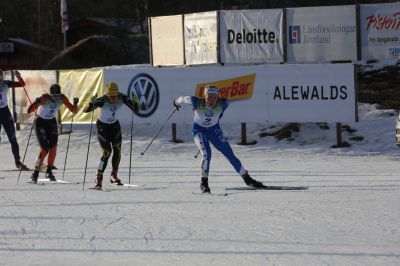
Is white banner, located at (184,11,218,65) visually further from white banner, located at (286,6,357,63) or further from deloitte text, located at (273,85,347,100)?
deloitte text, located at (273,85,347,100)

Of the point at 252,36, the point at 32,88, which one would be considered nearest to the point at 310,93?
the point at 252,36

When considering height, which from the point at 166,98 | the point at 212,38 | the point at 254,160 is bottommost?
the point at 254,160

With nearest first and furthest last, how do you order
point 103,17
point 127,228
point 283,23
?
point 127,228
point 283,23
point 103,17

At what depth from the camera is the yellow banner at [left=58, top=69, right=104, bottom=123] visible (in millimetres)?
21953

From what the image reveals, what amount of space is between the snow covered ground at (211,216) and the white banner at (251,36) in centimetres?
579

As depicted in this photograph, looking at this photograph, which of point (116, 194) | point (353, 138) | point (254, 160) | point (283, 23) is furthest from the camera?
point (283, 23)

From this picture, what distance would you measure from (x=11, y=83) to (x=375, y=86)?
37.9ft

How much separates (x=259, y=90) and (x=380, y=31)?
14.8 ft

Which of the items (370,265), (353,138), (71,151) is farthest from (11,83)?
(370,265)

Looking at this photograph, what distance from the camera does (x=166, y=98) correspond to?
21.0m

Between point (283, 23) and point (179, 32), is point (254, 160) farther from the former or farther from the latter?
point (179, 32)

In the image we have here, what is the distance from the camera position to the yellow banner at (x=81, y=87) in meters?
22.0

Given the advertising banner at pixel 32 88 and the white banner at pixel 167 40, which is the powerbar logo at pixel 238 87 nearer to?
the advertising banner at pixel 32 88

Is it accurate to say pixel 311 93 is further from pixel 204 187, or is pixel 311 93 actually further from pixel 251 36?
pixel 204 187
